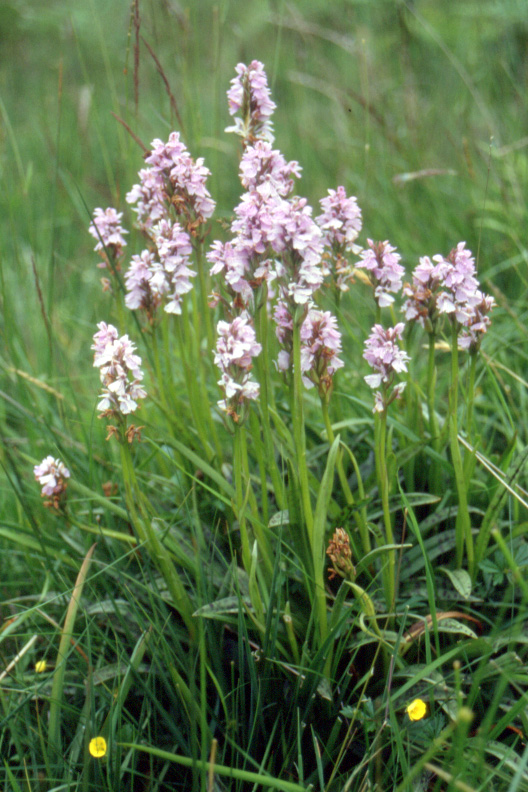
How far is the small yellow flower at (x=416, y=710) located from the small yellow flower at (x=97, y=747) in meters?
0.74

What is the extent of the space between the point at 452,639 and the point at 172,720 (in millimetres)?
804

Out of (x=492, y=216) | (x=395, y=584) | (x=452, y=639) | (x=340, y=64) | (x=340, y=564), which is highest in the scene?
(x=340, y=64)

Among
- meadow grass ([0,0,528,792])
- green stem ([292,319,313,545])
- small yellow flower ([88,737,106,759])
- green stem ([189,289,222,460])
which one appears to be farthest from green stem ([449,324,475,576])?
small yellow flower ([88,737,106,759])

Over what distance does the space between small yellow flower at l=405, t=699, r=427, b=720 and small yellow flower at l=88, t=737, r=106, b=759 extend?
29.1 inches

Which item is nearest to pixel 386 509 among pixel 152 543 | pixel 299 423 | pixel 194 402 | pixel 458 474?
pixel 458 474

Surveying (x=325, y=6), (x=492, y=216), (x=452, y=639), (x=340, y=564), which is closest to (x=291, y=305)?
(x=340, y=564)

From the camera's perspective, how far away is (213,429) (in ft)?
7.20

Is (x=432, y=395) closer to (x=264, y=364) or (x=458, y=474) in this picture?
(x=458, y=474)

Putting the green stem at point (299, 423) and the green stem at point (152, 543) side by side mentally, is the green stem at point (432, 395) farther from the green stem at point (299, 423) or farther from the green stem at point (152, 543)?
the green stem at point (152, 543)

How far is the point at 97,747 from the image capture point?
1.53 metres

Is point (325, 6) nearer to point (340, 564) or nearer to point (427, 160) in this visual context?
point (427, 160)

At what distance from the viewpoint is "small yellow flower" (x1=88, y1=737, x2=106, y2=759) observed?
1.51 metres

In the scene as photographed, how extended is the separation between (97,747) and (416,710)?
77 cm

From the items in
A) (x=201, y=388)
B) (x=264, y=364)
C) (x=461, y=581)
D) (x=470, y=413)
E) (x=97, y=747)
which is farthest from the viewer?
(x=201, y=388)
